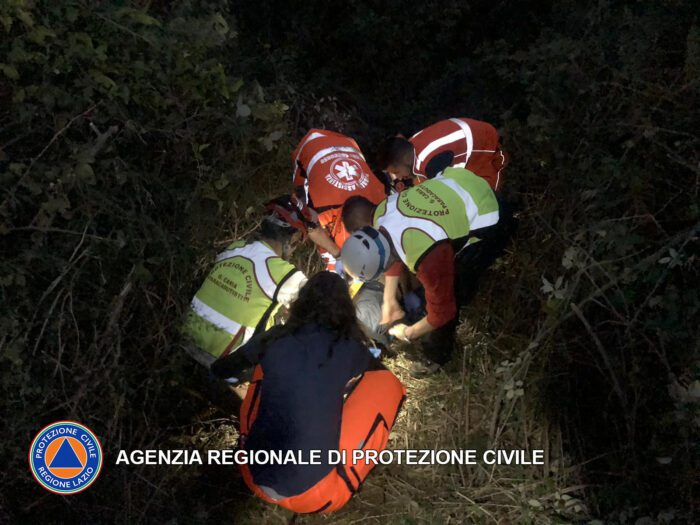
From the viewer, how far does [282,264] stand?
342 centimetres

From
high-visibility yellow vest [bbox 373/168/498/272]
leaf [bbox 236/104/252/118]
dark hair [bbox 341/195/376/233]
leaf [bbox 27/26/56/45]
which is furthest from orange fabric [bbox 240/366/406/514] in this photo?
leaf [bbox 27/26/56/45]

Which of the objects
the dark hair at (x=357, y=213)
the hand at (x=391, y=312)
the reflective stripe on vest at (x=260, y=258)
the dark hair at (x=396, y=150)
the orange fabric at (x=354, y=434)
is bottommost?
the orange fabric at (x=354, y=434)

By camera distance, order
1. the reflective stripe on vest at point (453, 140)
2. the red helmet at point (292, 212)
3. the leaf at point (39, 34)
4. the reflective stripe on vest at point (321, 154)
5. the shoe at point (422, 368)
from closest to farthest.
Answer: the leaf at point (39, 34), the red helmet at point (292, 212), the shoe at point (422, 368), the reflective stripe on vest at point (453, 140), the reflective stripe on vest at point (321, 154)

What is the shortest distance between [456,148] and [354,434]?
214 cm

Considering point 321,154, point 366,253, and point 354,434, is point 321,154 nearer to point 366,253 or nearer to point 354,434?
point 366,253

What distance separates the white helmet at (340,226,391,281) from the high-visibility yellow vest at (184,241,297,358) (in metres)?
0.35

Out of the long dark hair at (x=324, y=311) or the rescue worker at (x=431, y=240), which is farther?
the rescue worker at (x=431, y=240)

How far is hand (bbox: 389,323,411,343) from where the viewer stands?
382 cm

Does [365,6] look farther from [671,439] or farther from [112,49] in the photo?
[671,439]

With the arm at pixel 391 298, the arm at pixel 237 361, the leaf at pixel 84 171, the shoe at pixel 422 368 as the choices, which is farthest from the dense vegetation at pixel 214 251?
the arm at pixel 391 298

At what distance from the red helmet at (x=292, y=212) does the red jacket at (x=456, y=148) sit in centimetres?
84

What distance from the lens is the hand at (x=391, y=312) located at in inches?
151

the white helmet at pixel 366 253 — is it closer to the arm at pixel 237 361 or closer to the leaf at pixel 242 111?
the arm at pixel 237 361

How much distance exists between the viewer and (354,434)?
3131 mm
